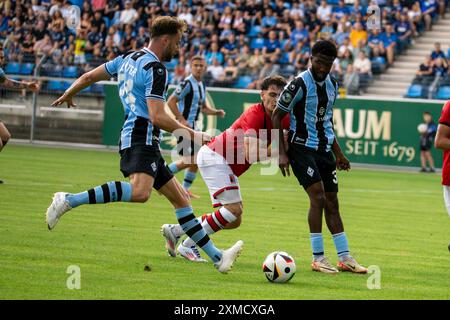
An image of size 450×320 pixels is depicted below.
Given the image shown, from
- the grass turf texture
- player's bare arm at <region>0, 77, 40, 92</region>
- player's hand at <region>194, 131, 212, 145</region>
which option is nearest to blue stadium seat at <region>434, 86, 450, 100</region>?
the grass turf texture

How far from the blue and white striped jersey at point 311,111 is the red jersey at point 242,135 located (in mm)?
252

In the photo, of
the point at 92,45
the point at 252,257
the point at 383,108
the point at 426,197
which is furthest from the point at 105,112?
the point at 252,257

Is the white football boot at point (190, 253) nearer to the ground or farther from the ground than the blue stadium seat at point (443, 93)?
farther from the ground

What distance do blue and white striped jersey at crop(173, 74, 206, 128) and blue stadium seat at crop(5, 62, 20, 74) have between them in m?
16.2

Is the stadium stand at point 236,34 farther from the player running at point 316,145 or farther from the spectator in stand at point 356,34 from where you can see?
the player running at point 316,145

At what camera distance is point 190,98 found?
64.8 ft

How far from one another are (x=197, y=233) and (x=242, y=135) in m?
1.61

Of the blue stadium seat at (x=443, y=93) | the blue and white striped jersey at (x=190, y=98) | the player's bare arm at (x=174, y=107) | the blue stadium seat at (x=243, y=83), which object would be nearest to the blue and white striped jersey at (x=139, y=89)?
the player's bare arm at (x=174, y=107)

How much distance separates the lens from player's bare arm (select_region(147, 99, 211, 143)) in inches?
359

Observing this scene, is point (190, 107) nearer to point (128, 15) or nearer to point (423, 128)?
point (423, 128)

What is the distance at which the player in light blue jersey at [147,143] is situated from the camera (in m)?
9.40

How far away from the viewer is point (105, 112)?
108 feet

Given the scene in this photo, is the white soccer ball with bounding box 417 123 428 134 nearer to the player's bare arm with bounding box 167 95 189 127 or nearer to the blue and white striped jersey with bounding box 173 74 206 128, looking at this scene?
the blue and white striped jersey with bounding box 173 74 206 128

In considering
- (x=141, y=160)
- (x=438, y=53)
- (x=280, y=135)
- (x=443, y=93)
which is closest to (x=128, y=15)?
(x=438, y=53)
